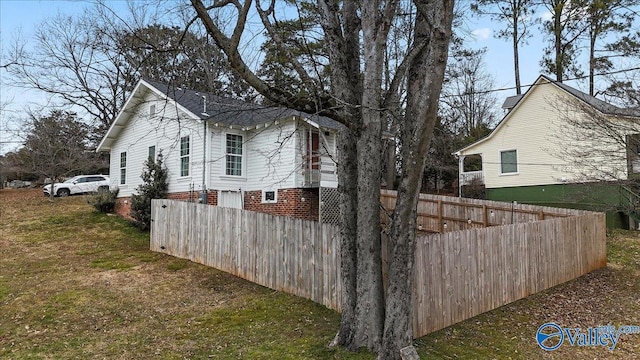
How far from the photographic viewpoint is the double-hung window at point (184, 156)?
631 inches

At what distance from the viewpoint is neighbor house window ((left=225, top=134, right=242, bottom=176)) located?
1619 cm

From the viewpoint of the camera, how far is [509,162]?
2112cm

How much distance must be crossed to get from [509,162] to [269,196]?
12.5 meters

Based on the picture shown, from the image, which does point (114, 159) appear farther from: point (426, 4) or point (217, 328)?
point (426, 4)

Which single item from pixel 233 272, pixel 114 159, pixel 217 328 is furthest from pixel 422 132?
pixel 114 159

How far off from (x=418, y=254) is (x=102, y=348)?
173 inches

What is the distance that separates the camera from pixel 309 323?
A: 6.16 meters

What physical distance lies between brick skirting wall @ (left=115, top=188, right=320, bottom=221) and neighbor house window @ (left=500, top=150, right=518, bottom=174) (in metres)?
10.8

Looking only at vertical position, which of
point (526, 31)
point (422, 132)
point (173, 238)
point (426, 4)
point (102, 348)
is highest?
point (526, 31)

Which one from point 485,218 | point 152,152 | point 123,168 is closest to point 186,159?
point 152,152

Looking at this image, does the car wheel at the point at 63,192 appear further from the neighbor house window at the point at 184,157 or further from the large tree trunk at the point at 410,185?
the large tree trunk at the point at 410,185

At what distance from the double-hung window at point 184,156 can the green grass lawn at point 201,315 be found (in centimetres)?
505

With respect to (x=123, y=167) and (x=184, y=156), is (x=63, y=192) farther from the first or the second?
(x=184, y=156)

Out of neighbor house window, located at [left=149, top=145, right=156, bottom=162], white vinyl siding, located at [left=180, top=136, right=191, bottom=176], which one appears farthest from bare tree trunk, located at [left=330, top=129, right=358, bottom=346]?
neighbor house window, located at [left=149, top=145, right=156, bottom=162]
